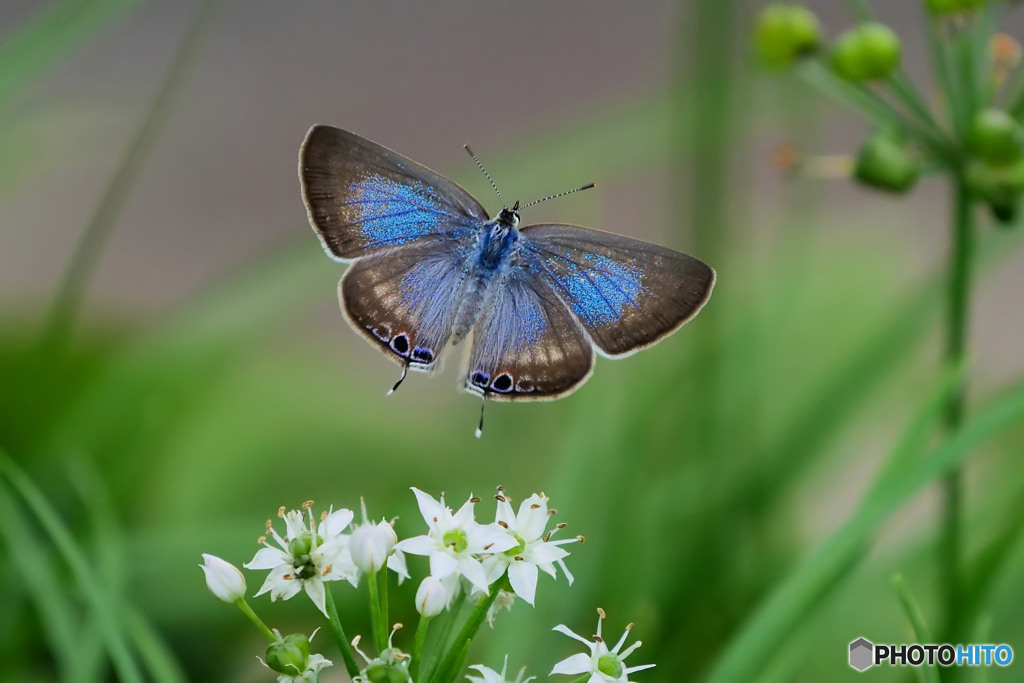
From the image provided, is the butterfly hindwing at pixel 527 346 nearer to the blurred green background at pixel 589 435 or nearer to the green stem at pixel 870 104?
the blurred green background at pixel 589 435

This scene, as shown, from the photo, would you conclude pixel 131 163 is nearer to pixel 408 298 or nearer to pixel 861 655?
pixel 408 298

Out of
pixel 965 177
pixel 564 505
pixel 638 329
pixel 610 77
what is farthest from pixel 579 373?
pixel 610 77

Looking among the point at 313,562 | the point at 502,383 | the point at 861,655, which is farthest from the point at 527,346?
the point at 861,655

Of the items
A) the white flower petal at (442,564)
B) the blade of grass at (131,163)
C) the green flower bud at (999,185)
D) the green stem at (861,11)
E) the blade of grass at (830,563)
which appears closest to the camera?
the white flower petal at (442,564)

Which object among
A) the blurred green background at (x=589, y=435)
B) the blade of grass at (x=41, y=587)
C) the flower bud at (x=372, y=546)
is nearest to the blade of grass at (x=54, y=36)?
the blurred green background at (x=589, y=435)

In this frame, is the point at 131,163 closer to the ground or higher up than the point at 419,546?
higher up

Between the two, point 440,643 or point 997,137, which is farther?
point 997,137
